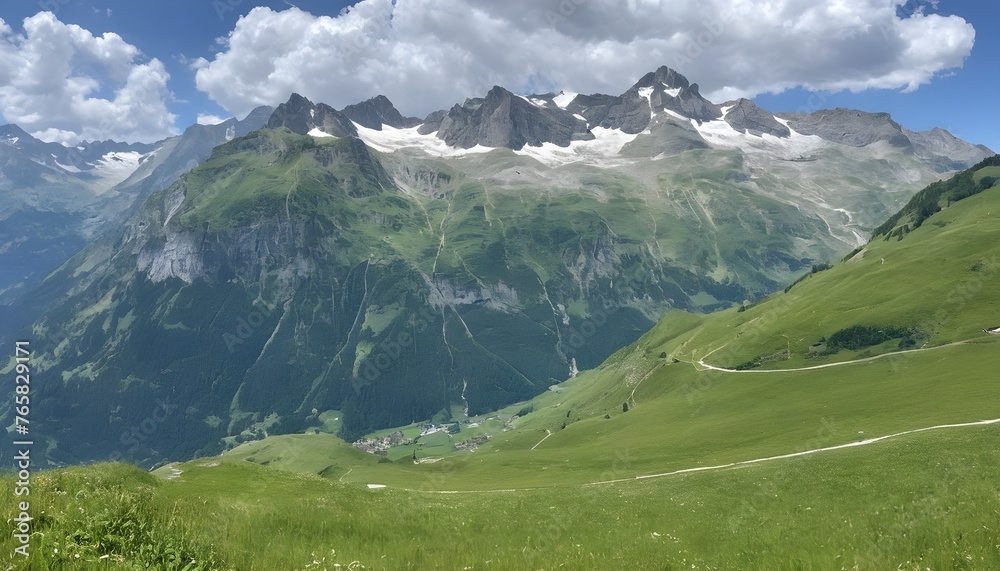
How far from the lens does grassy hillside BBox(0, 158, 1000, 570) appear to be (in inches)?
647

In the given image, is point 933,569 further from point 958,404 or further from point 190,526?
point 958,404

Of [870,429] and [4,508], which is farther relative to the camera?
[870,429]

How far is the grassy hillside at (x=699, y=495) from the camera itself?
16.4 m

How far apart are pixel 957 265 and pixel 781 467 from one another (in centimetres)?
13088

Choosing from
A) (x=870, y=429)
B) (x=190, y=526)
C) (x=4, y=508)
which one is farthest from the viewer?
(x=870, y=429)

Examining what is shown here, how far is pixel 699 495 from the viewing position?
4306cm

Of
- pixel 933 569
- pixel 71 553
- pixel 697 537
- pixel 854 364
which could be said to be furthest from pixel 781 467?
pixel 854 364

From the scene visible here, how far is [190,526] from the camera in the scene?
56.5ft

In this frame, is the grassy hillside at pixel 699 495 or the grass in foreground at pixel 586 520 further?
the grassy hillside at pixel 699 495

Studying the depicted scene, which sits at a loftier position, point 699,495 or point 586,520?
point 586,520

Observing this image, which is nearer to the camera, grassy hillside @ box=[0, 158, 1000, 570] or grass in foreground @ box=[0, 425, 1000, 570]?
grass in foreground @ box=[0, 425, 1000, 570]

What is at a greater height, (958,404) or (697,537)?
(697,537)

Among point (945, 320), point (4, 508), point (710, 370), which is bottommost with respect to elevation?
point (710, 370)

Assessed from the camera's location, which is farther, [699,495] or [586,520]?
[699,495]
